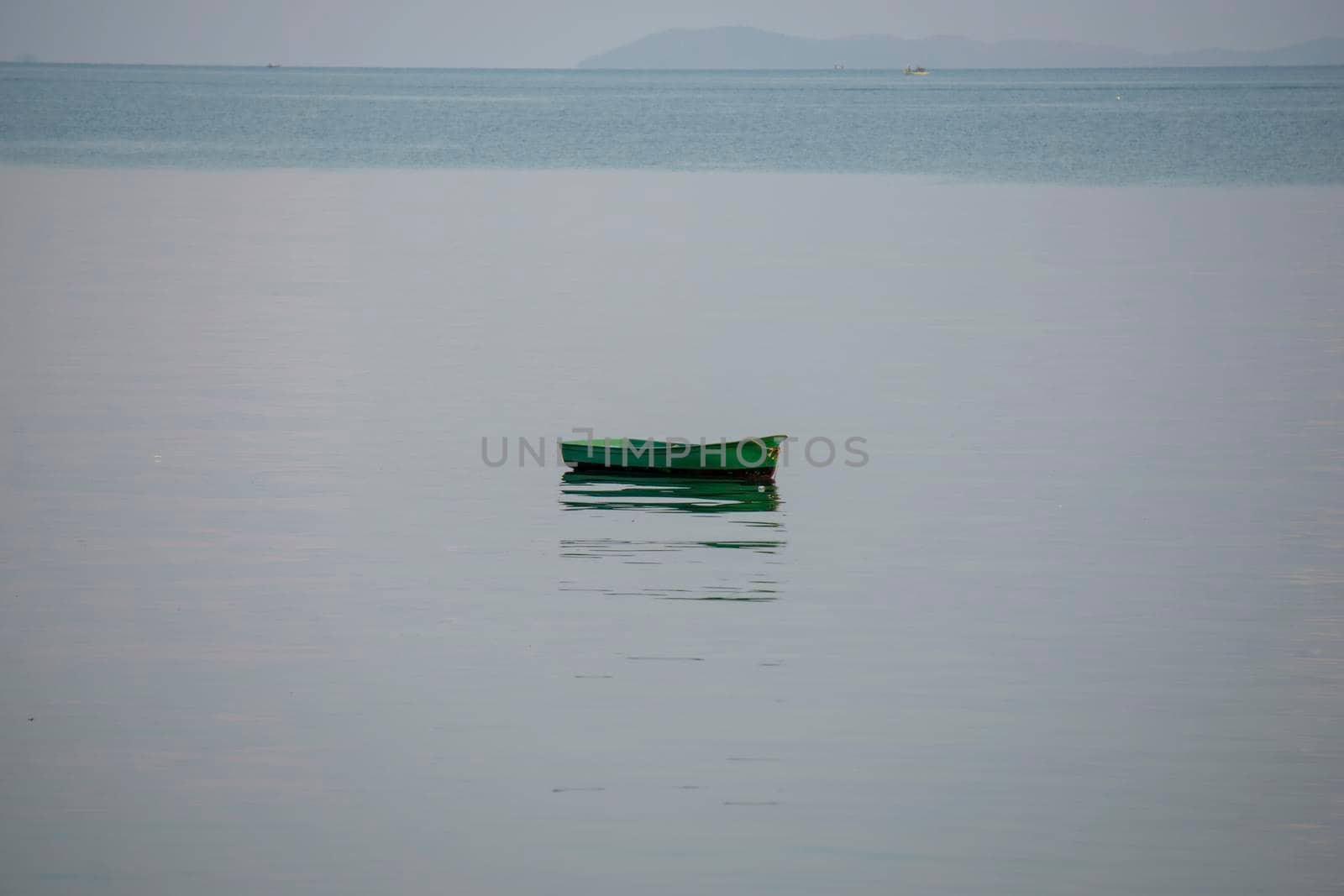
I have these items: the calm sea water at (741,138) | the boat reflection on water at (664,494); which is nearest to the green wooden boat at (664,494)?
the boat reflection on water at (664,494)

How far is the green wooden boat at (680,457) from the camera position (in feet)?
74.1

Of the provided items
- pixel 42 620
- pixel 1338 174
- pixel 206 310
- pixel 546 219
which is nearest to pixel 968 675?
pixel 42 620

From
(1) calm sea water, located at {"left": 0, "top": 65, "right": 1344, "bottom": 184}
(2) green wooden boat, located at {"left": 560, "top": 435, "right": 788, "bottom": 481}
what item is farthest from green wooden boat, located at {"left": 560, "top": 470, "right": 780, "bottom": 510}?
(1) calm sea water, located at {"left": 0, "top": 65, "right": 1344, "bottom": 184}

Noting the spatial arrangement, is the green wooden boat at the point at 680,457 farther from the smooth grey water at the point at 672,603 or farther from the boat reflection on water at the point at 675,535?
the smooth grey water at the point at 672,603

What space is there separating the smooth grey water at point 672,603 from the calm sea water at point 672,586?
0.20ft

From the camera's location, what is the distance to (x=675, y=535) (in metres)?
A: 20.5

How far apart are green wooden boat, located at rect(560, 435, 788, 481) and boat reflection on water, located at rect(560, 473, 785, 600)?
15cm

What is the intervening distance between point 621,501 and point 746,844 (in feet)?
32.3

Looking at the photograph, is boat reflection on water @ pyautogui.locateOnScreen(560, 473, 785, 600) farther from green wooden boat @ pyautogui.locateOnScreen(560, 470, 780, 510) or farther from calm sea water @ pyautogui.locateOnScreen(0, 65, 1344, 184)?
calm sea water @ pyautogui.locateOnScreen(0, 65, 1344, 184)

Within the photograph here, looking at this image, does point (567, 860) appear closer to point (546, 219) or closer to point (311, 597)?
point (311, 597)

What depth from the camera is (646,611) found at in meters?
17.7

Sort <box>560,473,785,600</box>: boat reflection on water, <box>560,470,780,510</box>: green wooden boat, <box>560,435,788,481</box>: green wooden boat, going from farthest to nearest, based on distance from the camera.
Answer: <box>560,435,788,481</box>: green wooden boat, <box>560,470,780,510</box>: green wooden boat, <box>560,473,785,600</box>: boat reflection on water

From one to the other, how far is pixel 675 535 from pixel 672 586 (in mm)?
2061

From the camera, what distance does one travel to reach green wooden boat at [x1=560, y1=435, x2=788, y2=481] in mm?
22578
